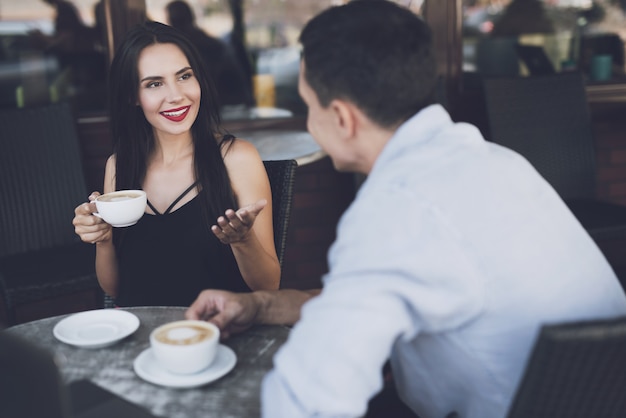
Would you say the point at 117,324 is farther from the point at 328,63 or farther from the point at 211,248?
the point at 328,63

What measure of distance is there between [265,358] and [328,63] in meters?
0.55

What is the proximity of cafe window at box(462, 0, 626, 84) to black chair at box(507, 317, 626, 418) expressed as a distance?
3.06 meters

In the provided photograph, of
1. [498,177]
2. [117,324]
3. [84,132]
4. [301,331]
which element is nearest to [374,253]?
[301,331]

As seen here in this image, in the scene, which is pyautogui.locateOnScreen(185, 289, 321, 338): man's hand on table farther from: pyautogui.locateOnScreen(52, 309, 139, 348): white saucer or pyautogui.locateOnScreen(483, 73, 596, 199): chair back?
pyautogui.locateOnScreen(483, 73, 596, 199): chair back

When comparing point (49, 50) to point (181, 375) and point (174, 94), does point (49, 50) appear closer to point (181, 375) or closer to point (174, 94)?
point (174, 94)

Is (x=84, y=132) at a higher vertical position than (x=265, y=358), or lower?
higher

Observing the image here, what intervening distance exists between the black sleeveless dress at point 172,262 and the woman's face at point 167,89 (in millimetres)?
264

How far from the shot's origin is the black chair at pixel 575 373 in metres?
0.89

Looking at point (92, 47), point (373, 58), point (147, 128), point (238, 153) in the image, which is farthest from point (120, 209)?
point (92, 47)

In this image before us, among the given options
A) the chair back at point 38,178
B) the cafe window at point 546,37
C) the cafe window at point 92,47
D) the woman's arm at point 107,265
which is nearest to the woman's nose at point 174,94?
the woman's arm at point 107,265

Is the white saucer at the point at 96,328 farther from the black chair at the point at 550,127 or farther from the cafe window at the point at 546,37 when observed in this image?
the cafe window at the point at 546,37

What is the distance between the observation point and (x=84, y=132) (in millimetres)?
3260

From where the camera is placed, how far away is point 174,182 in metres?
2.08

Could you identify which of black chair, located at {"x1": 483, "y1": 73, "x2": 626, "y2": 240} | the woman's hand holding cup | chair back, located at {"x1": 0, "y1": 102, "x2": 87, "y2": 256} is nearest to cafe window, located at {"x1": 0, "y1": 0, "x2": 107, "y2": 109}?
chair back, located at {"x1": 0, "y1": 102, "x2": 87, "y2": 256}
